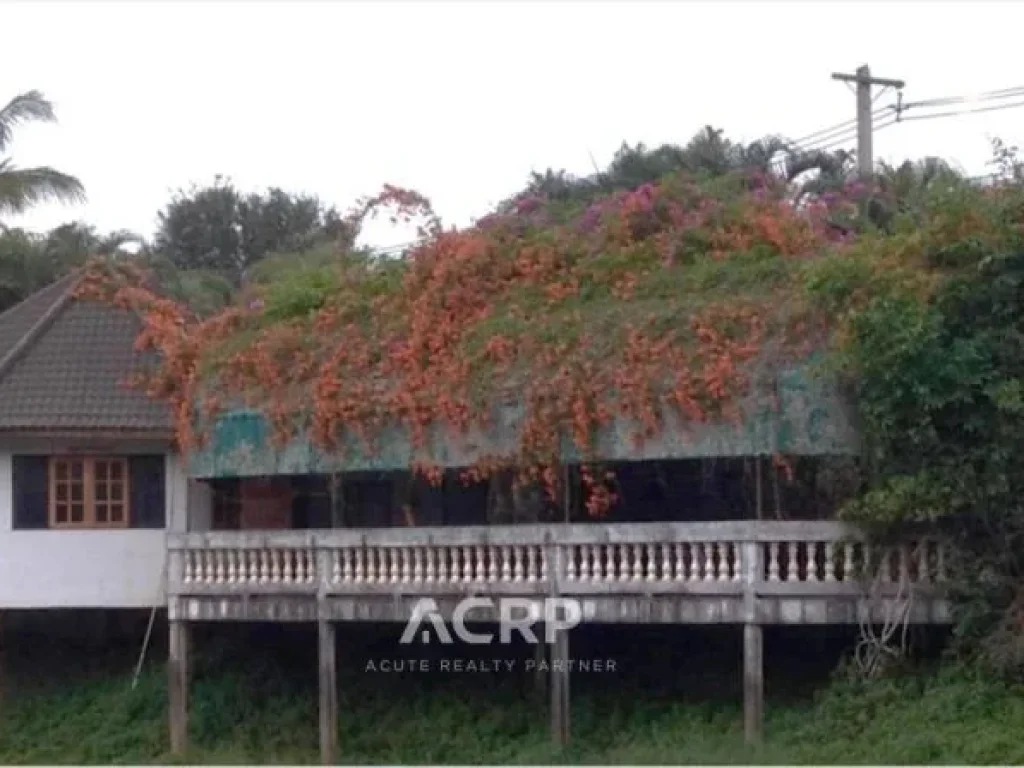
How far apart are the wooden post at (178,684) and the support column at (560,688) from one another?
4.85m

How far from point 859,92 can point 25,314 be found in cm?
1288

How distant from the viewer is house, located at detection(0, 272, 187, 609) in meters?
25.0

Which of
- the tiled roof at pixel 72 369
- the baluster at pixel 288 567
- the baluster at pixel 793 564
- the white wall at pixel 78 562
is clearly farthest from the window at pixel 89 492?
the baluster at pixel 793 564

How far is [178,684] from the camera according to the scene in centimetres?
2402

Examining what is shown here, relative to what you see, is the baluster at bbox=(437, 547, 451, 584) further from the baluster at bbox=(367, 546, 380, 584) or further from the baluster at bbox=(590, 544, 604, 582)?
the baluster at bbox=(590, 544, 604, 582)

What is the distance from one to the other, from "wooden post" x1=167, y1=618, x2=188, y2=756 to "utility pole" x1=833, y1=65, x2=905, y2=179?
13.1 metres

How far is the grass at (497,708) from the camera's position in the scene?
18359 mm

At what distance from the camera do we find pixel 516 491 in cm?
2255

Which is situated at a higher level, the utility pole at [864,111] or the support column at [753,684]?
the utility pole at [864,111]

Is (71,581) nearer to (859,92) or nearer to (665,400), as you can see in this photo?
(665,400)

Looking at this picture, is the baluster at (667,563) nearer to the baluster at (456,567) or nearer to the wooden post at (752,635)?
the wooden post at (752,635)

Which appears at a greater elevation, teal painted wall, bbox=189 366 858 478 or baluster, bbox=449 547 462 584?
teal painted wall, bbox=189 366 858 478

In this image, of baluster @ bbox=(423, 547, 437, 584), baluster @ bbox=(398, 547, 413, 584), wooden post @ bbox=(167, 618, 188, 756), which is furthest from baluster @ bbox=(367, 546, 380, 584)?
wooden post @ bbox=(167, 618, 188, 756)

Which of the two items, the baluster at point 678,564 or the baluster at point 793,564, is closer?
the baluster at point 793,564
